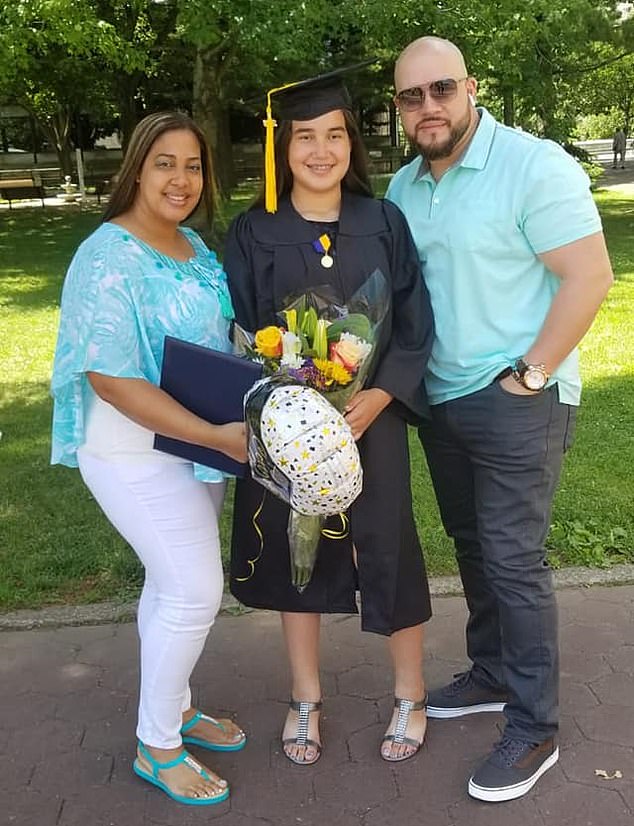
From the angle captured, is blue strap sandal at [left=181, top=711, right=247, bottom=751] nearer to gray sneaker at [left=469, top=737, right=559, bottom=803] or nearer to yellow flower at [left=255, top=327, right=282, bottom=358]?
gray sneaker at [left=469, top=737, right=559, bottom=803]

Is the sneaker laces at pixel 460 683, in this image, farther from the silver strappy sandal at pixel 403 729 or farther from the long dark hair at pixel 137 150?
the long dark hair at pixel 137 150

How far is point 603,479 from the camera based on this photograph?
5.00 metres

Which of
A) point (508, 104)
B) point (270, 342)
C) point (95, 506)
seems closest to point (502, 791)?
point (270, 342)

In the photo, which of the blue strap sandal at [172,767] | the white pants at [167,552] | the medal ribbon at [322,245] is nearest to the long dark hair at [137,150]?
the medal ribbon at [322,245]

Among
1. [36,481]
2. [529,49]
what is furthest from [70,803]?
[529,49]

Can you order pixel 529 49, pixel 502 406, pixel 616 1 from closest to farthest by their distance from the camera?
1. pixel 502 406
2. pixel 529 49
3. pixel 616 1

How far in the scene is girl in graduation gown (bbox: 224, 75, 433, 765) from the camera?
8.70 ft

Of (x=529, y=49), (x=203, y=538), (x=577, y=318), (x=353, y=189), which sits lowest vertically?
(x=203, y=538)

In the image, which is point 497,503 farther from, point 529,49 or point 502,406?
point 529,49

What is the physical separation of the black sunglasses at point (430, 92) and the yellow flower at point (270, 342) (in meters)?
0.80

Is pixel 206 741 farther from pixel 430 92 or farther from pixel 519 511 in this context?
pixel 430 92

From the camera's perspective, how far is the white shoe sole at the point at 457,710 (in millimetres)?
3156

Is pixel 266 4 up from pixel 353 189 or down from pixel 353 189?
up

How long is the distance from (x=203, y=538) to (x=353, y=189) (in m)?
1.14
